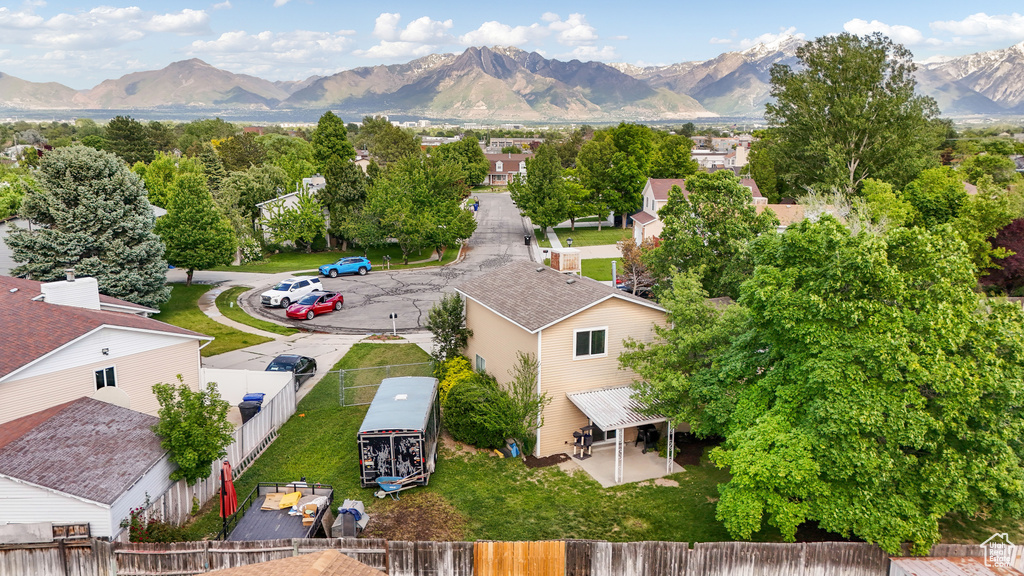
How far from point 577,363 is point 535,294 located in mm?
3445

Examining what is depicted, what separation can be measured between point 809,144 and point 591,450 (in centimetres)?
4613

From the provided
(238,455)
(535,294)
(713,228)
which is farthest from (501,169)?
(238,455)

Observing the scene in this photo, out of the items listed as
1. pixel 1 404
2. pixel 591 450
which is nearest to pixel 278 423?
pixel 1 404

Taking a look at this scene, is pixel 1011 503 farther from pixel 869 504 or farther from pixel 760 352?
pixel 760 352

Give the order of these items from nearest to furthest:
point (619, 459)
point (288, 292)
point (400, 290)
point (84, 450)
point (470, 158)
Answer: point (84, 450)
point (619, 459)
point (288, 292)
point (400, 290)
point (470, 158)

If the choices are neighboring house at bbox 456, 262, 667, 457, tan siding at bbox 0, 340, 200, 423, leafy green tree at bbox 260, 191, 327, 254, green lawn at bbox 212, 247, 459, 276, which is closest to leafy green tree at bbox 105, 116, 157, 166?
leafy green tree at bbox 260, 191, 327, 254

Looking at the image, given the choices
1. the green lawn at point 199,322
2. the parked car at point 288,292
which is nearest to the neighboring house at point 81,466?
the green lawn at point 199,322

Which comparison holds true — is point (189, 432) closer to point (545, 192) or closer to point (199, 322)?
point (199, 322)

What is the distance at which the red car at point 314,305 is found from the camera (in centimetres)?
4106

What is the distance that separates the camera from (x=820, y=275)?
1575 cm

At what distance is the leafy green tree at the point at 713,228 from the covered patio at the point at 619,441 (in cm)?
930

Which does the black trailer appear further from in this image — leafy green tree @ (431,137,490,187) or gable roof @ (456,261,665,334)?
leafy green tree @ (431,137,490,187)

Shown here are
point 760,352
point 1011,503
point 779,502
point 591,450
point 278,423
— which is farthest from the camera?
point 278,423

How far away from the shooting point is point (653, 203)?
70250 millimetres
